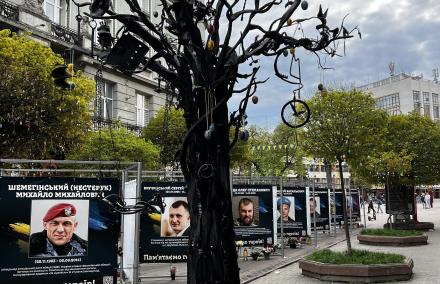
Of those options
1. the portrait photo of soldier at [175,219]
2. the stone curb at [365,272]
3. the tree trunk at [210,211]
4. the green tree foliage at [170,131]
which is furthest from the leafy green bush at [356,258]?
the green tree foliage at [170,131]

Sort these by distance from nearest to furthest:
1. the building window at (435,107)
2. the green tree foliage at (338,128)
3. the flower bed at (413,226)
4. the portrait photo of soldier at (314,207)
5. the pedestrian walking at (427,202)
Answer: the green tree foliage at (338,128) → the portrait photo of soldier at (314,207) → the flower bed at (413,226) → the pedestrian walking at (427,202) → the building window at (435,107)

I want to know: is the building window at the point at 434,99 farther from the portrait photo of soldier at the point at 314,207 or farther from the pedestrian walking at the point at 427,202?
the portrait photo of soldier at the point at 314,207

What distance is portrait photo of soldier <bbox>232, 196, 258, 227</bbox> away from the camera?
14.1 meters

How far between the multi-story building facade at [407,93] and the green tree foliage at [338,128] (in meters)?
81.4

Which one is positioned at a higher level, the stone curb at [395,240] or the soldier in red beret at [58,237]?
the soldier in red beret at [58,237]

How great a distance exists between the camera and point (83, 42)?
973 inches

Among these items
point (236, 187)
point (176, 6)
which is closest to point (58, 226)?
point (176, 6)

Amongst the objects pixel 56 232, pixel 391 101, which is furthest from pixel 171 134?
pixel 391 101

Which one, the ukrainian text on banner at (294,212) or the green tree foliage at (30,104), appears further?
the ukrainian text on banner at (294,212)

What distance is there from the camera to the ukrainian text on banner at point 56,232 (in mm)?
8031

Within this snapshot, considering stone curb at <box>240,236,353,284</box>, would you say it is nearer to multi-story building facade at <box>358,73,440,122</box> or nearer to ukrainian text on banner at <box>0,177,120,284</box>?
ukrainian text on banner at <box>0,177,120,284</box>

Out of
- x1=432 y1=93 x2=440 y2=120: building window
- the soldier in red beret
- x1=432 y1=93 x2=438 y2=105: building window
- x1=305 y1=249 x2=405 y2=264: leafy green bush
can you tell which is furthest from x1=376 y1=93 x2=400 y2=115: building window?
the soldier in red beret

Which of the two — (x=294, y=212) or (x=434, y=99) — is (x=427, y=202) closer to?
(x=294, y=212)

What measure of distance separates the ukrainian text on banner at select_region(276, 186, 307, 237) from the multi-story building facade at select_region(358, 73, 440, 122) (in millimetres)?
81834
